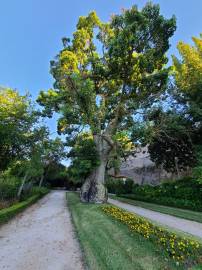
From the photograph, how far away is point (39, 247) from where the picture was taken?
259 inches

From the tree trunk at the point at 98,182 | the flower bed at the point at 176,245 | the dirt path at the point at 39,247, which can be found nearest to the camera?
the flower bed at the point at 176,245

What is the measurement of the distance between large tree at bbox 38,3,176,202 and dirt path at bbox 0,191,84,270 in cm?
747

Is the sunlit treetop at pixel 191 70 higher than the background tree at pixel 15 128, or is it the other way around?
the sunlit treetop at pixel 191 70

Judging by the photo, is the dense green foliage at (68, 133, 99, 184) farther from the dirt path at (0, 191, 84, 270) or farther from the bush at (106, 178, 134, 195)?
the bush at (106, 178, 134, 195)

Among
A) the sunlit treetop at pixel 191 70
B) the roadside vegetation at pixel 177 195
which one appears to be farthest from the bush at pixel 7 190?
the sunlit treetop at pixel 191 70

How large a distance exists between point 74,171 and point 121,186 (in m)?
13.1

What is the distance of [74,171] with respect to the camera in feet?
52.8

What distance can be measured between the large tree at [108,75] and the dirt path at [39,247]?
7.47m

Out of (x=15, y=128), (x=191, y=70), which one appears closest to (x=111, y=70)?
(x=191, y=70)

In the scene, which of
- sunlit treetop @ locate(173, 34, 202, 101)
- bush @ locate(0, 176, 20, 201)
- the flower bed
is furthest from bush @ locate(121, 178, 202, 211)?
bush @ locate(0, 176, 20, 201)

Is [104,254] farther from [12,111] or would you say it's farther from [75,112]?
[12,111]

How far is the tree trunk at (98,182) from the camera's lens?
53.3ft

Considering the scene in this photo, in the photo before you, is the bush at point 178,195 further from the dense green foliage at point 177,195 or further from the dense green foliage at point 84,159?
the dense green foliage at point 84,159

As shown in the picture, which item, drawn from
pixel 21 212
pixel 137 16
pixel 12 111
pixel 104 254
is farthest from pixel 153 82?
pixel 104 254
